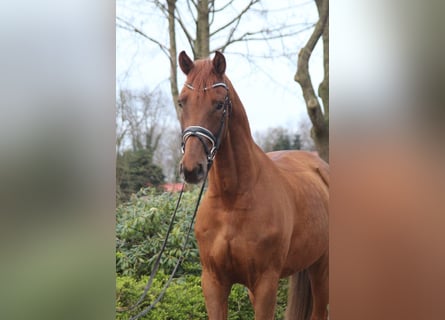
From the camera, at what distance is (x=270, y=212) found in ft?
8.93

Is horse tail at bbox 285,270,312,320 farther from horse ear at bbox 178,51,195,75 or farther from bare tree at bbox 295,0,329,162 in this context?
horse ear at bbox 178,51,195,75

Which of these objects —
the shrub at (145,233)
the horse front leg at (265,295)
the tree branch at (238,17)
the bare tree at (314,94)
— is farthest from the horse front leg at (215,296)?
the tree branch at (238,17)

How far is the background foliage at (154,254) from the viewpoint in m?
2.96

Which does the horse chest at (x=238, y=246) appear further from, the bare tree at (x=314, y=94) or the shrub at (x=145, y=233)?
the bare tree at (x=314, y=94)

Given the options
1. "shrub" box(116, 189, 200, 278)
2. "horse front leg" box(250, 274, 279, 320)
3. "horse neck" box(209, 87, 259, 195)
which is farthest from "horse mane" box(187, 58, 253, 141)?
"horse front leg" box(250, 274, 279, 320)

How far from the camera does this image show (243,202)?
2705 mm

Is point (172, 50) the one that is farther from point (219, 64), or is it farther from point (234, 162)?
point (234, 162)

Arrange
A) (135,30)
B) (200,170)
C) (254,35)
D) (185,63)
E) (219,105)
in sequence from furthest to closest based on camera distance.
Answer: (135,30) < (254,35) < (185,63) < (219,105) < (200,170)

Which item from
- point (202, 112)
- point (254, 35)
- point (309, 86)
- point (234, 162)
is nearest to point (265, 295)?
point (234, 162)

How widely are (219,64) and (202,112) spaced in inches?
10.6

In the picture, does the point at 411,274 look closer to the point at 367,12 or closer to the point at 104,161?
the point at 367,12

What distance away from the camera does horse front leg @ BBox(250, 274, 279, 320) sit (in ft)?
8.82

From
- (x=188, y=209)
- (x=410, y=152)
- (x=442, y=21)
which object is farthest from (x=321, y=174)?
(x=442, y=21)

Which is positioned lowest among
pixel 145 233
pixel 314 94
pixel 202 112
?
pixel 145 233
